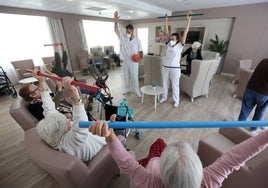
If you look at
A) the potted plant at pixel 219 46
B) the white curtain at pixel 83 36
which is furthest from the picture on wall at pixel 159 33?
A: the white curtain at pixel 83 36

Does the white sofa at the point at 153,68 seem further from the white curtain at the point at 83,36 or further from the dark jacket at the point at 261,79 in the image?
the white curtain at the point at 83,36

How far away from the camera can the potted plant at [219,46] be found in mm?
4953

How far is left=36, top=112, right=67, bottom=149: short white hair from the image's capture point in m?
0.96

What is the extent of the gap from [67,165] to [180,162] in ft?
2.27

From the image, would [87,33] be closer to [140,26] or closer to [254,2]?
[140,26]

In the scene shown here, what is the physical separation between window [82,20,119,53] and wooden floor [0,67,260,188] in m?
3.80

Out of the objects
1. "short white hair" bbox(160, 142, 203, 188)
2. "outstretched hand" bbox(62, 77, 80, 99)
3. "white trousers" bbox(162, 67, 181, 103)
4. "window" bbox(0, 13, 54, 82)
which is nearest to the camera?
"short white hair" bbox(160, 142, 203, 188)

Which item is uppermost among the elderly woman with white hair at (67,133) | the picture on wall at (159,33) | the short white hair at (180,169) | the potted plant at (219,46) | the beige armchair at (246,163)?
the picture on wall at (159,33)

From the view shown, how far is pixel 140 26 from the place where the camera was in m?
8.01

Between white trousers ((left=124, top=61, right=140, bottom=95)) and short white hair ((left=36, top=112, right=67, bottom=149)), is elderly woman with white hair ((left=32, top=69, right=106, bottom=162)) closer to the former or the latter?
short white hair ((left=36, top=112, right=67, bottom=149))

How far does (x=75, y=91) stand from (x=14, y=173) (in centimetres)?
169

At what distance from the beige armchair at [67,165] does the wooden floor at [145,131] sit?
489 millimetres

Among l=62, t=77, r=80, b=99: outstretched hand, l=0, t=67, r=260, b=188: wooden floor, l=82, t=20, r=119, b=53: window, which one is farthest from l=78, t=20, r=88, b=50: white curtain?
l=62, t=77, r=80, b=99: outstretched hand

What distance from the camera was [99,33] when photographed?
703 cm
